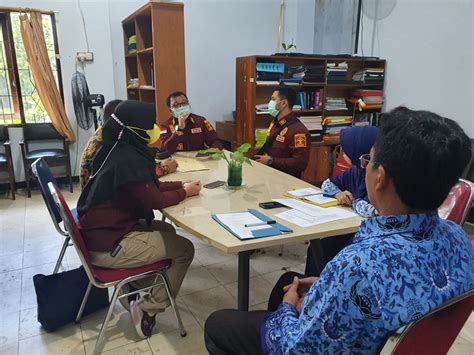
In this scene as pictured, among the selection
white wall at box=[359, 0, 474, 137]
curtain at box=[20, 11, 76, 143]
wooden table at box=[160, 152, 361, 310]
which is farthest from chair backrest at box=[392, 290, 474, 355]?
curtain at box=[20, 11, 76, 143]

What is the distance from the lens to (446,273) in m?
0.81

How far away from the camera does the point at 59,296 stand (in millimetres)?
1946

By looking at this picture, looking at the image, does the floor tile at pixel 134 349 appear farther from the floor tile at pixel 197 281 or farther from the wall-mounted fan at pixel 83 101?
the wall-mounted fan at pixel 83 101

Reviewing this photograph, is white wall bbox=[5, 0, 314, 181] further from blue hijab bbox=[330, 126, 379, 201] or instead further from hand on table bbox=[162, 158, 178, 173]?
blue hijab bbox=[330, 126, 379, 201]

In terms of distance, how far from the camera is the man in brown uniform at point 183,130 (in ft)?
10.3

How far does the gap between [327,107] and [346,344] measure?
3982 mm

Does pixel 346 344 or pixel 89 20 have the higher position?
pixel 89 20

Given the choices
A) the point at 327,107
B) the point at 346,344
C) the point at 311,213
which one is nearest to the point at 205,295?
the point at 311,213

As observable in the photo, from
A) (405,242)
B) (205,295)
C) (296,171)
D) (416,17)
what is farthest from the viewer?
(416,17)

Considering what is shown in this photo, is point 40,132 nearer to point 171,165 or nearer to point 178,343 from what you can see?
point 171,165

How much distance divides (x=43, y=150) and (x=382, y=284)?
468cm

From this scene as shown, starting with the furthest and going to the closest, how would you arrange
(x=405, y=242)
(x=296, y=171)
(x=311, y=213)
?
1. (x=296, y=171)
2. (x=311, y=213)
3. (x=405, y=242)

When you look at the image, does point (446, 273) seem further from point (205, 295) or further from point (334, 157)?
point (334, 157)

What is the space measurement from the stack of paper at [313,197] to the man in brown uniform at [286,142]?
32.4 inches
